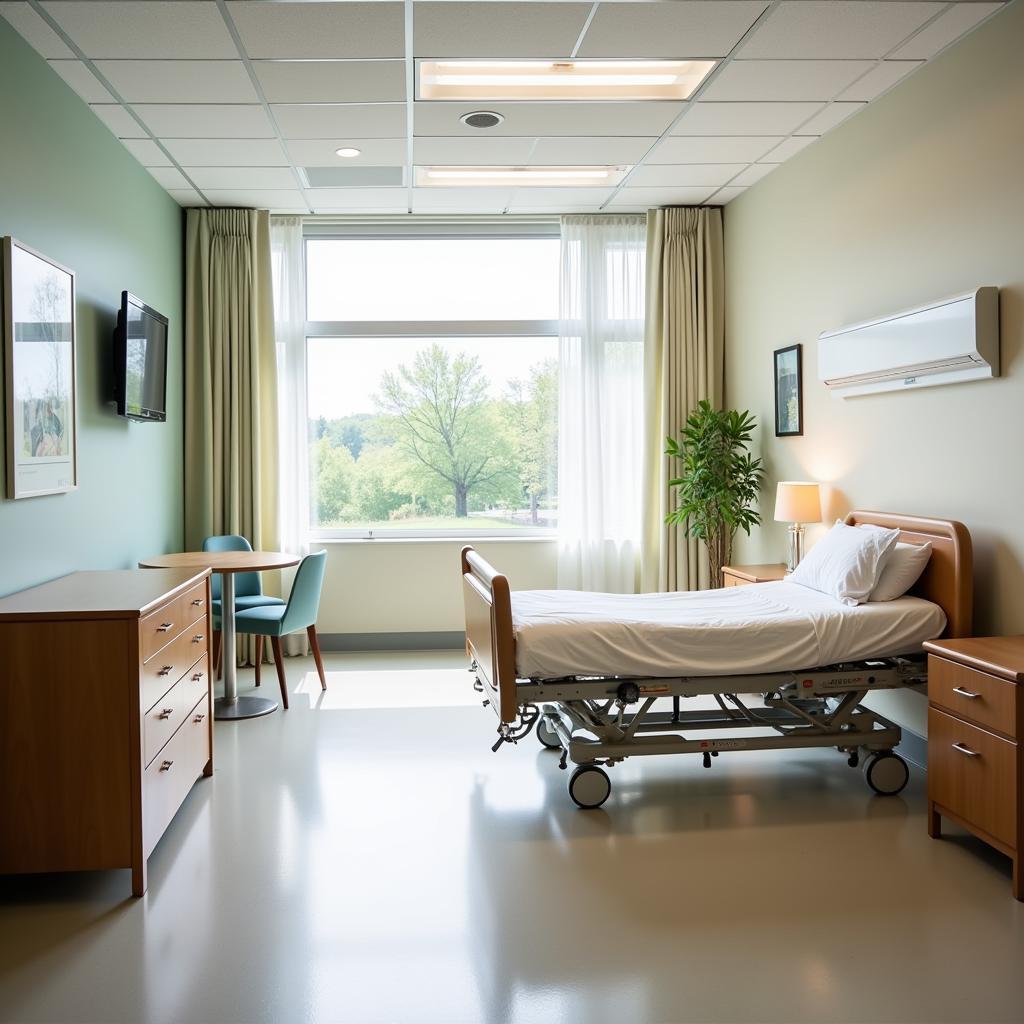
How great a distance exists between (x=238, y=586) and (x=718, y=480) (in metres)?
3.21

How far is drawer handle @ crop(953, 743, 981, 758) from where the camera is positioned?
317cm

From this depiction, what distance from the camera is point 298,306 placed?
6.63 meters

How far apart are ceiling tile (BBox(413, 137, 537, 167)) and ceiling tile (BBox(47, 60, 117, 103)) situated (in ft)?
5.22

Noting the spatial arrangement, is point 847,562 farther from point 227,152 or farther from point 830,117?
point 227,152

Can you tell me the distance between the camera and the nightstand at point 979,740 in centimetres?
297

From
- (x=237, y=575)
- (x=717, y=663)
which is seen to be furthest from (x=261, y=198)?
(x=717, y=663)

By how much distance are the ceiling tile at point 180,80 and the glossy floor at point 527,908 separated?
3151 mm

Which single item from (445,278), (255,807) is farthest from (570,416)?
(255,807)

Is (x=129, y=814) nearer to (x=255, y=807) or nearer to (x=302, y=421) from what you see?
(x=255, y=807)

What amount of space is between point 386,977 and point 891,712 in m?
3.05

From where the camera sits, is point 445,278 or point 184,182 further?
point 445,278

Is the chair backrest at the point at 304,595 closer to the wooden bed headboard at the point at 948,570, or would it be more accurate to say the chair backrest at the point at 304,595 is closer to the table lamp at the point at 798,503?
the table lamp at the point at 798,503

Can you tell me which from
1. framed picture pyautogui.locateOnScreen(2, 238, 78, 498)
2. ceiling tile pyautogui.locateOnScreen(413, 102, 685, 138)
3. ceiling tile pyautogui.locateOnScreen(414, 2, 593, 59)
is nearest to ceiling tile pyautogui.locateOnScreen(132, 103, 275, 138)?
ceiling tile pyautogui.locateOnScreen(413, 102, 685, 138)

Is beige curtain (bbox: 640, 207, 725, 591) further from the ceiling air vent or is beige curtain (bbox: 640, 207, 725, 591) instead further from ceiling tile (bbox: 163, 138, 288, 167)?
ceiling tile (bbox: 163, 138, 288, 167)
